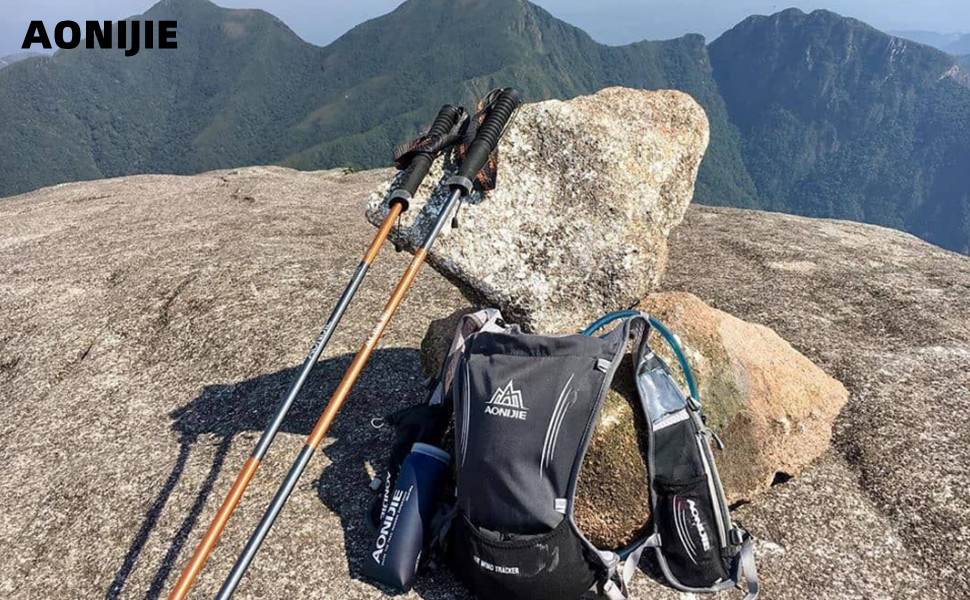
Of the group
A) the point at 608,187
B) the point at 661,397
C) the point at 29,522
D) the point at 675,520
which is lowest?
the point at 29,522

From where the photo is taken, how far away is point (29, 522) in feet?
30.0

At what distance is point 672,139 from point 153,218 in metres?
20.4

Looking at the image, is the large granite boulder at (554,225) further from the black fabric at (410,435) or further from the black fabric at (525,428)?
the black fabric at (525,428)

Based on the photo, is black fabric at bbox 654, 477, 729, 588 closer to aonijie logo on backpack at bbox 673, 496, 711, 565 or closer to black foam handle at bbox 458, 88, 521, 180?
aonijie logo on backpack at bbox 673, 496, 711, 565

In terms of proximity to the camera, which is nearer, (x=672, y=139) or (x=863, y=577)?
(x=863, y=577)

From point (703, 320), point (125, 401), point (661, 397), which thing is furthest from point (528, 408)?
point (125, 401)

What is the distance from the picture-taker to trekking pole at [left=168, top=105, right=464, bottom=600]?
17.7ft

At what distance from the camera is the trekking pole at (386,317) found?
18.1ft

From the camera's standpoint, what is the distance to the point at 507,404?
6785 millimetres

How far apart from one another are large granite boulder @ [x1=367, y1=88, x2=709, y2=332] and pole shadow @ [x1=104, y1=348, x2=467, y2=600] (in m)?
2.96

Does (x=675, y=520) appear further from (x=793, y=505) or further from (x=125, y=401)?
(x=125, y=401)

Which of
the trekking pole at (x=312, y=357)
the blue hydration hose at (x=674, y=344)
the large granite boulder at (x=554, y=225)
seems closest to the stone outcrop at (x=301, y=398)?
the blue hydration hose at (x=674, y=344)

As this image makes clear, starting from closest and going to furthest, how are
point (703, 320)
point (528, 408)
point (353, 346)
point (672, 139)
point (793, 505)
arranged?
point (528, 408)
point (793, 505)
point (703, 320)
point (672, 139)
point (353, 346)

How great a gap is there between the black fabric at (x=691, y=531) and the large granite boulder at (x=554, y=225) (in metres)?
3.15
